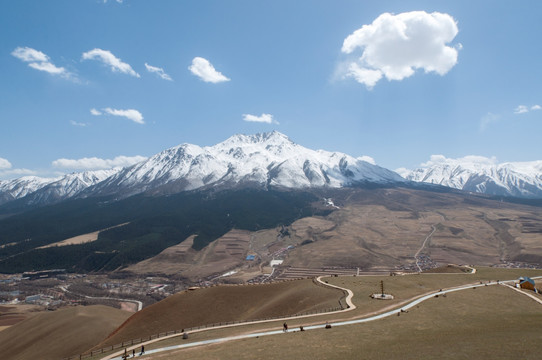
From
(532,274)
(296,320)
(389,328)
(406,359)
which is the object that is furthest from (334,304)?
(532,274)

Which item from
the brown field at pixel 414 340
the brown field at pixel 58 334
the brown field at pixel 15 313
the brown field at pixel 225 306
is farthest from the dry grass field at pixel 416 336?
the brown field at pixel 15 313

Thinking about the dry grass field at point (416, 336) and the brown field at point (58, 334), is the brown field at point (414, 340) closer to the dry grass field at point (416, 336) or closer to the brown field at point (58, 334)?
the dry grass field at point (416, 336)

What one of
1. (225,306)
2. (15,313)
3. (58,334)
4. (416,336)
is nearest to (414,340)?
(416,336)

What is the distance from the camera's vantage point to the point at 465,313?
59.8m

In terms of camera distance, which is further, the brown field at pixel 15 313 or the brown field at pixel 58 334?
the brown field at pixel 15 313

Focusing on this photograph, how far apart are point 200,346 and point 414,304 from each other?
45425mm

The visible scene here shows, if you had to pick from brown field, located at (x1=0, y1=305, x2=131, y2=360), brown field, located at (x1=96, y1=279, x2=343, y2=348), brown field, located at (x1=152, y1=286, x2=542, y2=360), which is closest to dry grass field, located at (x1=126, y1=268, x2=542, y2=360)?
brown field, located at (x1=152, y1=286, x2=542, y2=360)

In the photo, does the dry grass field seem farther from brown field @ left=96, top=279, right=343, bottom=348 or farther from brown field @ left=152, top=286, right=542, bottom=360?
brown field @ left=96, top=279, right=343, bottom=348

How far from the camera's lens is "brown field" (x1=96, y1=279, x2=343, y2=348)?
7675 centimetres

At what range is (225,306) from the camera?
88688 millimetres

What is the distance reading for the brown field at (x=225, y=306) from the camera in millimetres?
76750

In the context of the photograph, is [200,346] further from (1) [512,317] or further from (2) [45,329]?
(2) [45,329]

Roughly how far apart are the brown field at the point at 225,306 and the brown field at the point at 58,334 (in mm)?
17511

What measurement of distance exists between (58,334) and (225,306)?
5525cm
